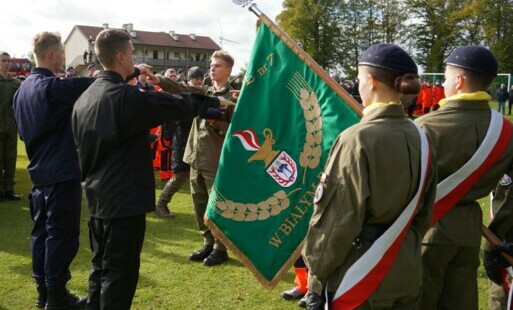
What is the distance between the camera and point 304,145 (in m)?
3.90

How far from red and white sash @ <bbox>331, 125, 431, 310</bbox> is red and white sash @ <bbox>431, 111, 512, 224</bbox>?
63cm

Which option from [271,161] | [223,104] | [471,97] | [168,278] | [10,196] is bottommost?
[10,196]

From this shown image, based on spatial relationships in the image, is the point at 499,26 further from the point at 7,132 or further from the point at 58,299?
the point at 58,299

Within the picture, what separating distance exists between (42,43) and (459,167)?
3.43 m

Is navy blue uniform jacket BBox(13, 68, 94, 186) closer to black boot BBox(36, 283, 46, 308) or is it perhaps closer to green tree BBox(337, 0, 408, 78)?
black boot BBox(36, 283, 46, 308)

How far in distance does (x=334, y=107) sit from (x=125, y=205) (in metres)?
1.60

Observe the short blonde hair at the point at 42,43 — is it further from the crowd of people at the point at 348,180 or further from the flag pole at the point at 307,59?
the flag pole at the point at 307,59

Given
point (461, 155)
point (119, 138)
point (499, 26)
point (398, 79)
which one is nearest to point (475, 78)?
point (461, 155)

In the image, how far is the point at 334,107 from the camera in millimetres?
3729

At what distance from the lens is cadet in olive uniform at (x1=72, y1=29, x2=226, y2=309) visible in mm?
3445

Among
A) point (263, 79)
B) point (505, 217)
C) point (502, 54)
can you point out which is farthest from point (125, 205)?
point (502, 54)

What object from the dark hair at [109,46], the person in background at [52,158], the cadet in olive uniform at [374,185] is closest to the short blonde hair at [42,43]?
the person in background at [52,158]

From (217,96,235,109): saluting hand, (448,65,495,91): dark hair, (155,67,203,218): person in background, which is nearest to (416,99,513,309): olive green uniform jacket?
(448,65,495,91): dark hair

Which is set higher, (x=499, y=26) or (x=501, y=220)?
(x=499, y=26)
